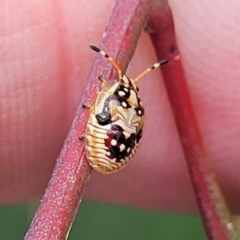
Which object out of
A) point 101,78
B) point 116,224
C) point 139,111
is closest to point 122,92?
point 139,111

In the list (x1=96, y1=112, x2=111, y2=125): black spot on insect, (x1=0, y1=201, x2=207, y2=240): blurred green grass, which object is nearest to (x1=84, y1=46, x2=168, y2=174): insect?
(x1=96, y1=112, x2=111, y2=125): black spot on insect

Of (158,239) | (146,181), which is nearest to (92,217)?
(158,239)

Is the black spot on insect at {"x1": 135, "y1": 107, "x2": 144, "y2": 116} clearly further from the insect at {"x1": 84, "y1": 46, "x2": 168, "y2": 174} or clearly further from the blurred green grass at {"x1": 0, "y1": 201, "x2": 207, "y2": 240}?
the blurred green grass at {"x1": 0, "y1": 201, "x2": 207, "y2": 240}

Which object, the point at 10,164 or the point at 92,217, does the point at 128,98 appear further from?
the point at 92,217

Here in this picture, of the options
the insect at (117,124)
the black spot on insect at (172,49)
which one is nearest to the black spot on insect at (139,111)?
the insect at (117,124)

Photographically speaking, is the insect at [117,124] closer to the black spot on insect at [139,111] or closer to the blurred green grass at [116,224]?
the black spot on insect at [139,111]
